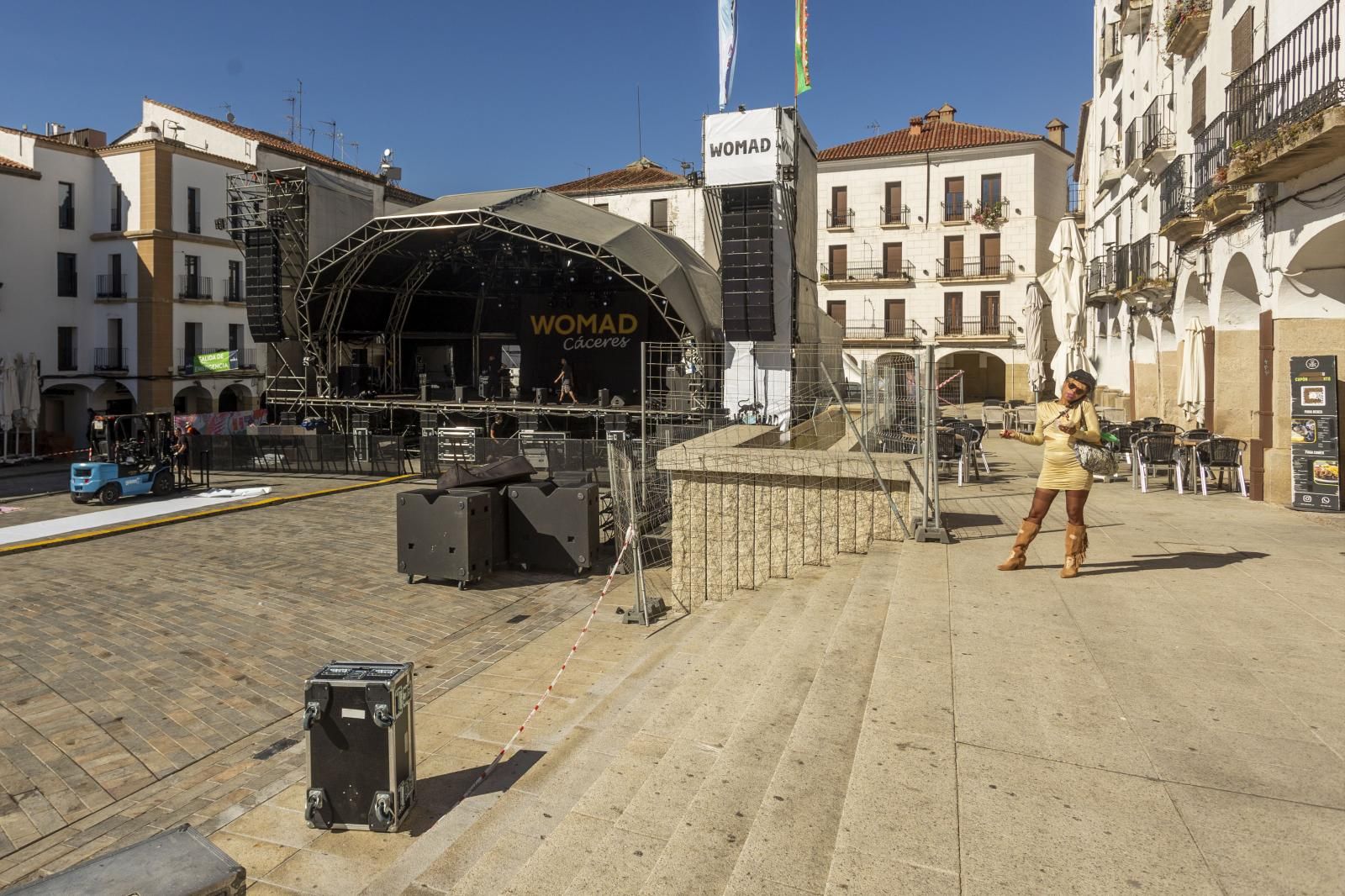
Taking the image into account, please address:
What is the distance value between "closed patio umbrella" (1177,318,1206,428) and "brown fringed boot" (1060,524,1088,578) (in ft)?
27.1

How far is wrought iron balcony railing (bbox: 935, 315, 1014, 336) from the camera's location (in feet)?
117

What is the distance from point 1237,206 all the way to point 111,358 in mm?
36171

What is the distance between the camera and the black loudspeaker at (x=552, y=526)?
1056 cm

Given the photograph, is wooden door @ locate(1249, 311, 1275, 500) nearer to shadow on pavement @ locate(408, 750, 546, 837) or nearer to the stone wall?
the stone wall

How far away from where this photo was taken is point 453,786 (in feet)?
15.3

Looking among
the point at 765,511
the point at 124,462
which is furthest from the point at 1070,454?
the point at 124,462

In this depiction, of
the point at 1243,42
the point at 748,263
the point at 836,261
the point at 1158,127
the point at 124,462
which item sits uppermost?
the point at 836,261

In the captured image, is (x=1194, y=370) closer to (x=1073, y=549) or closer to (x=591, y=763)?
(x=1073, y=549)

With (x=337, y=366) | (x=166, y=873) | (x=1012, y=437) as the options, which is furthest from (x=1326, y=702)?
(x=337, y=366)

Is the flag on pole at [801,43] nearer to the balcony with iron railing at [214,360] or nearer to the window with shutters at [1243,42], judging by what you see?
the window with shutters at [1243,42]

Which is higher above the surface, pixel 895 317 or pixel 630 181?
pixel 630 181

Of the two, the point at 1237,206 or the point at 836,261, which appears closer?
the point at 1237,206

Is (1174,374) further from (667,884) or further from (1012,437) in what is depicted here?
(667,884)

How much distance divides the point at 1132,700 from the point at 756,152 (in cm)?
1674
